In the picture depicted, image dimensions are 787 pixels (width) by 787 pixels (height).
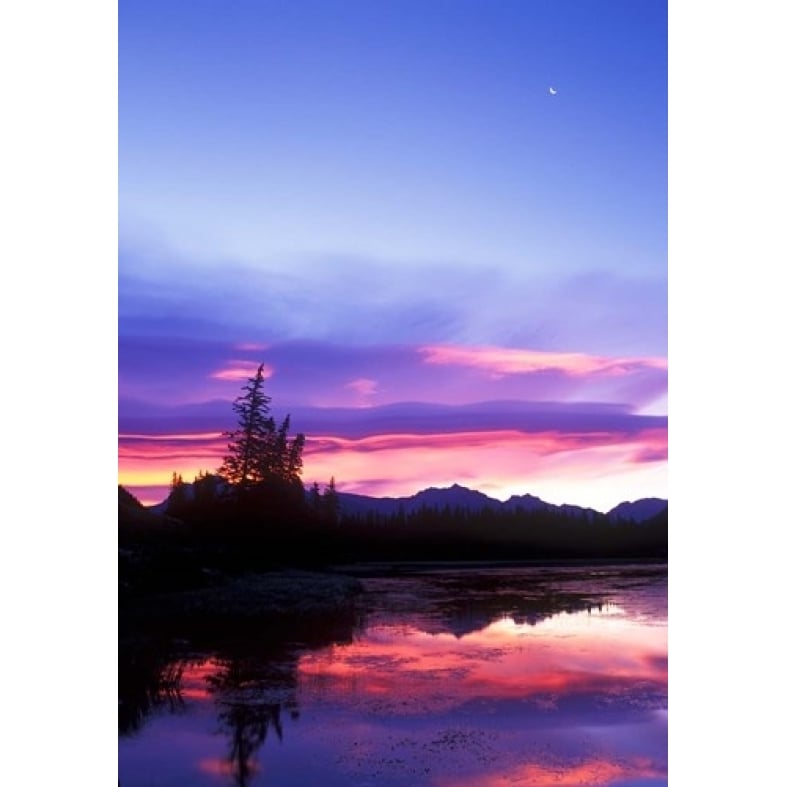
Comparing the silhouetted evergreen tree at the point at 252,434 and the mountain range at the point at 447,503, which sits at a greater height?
the silhouetted evergreen tree at the point at 252,434

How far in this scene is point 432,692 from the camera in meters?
4.54

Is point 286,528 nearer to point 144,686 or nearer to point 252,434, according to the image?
point 252,434

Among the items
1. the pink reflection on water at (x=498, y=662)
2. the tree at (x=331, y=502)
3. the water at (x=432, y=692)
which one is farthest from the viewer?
the tree at (x=331, y=502)

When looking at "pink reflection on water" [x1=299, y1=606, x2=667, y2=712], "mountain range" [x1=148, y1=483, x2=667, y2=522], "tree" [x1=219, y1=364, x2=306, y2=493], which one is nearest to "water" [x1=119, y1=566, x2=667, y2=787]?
"pink reflection on water" [x1=299, y1=606, x2=667, y2=712]

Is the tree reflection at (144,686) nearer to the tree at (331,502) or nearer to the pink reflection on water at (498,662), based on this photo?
the pink reflection on water at (498,662)

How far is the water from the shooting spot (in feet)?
14.4

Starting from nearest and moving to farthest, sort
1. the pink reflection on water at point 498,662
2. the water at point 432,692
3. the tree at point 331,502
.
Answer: the water at point 432,692 < the pink reflection on water at point 498,662 < the tree at point 331,502

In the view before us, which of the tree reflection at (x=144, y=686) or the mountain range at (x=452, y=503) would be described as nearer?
the tree reflection at (x=144, y=686)

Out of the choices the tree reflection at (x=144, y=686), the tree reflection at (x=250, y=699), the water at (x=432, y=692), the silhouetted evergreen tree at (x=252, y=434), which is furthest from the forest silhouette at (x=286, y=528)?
the tree reflection at (x=250, y=699)

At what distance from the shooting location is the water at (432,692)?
4.38m

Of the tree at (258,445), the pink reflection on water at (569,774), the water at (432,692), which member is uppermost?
the tree at (258,445)

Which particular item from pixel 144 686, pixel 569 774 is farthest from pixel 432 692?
pixel 144 686
